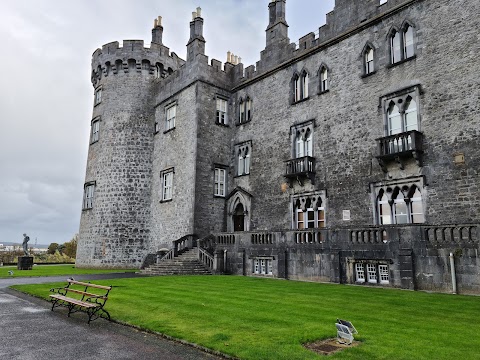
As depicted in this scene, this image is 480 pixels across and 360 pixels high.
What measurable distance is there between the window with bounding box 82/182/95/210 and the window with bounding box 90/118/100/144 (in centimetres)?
366

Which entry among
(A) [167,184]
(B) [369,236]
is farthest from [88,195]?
(B) [369,236]

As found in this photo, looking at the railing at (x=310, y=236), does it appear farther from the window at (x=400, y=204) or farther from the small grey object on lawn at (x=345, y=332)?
the small grey object on lawn at (x=345, y=332)

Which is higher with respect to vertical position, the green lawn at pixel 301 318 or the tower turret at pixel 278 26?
the tower turret at pixel 278 26

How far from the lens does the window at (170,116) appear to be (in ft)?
90.4

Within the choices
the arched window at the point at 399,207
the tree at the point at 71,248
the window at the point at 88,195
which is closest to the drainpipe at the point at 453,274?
the arched window at the point at 399,207

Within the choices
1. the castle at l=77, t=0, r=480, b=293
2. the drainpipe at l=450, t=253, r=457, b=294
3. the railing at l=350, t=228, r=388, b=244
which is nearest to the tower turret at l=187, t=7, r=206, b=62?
the castle at l=77, t=0, r=480, b=293

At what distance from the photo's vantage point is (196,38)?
85.9 feet

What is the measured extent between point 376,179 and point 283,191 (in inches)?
228

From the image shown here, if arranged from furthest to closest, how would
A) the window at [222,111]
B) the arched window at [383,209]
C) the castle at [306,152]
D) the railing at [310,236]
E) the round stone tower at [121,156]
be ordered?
the round stone tower at [121,156] < the window at [222,111] < the arched window at [383,209] < the railing at [310,236] < the castle at [306,152]

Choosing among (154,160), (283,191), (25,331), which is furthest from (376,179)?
(154,160)

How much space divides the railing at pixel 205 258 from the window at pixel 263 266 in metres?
2.65

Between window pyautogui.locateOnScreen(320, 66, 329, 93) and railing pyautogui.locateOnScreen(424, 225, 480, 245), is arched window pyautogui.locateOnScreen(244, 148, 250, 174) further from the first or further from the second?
railing pyautogui.locateOnScreen(424, 225, 480, 245)

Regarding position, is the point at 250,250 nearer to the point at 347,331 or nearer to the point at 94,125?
the point at 347,331

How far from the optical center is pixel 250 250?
18.9m
